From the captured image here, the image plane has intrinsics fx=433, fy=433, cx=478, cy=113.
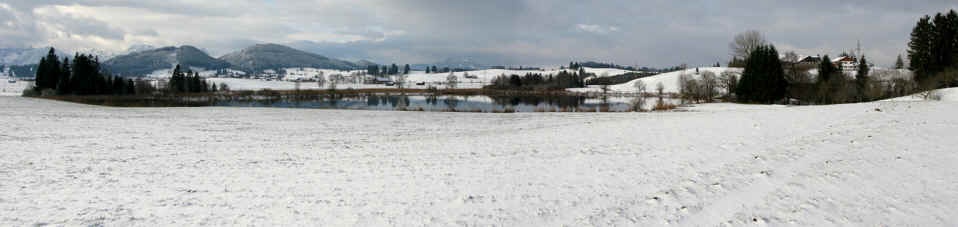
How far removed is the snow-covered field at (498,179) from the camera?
6.52 metres

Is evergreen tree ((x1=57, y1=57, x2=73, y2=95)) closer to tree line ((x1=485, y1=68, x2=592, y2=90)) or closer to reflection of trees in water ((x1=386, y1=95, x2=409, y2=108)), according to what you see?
reflection of trees in water ((x1=386, y1=95, x2=409, y2=108))

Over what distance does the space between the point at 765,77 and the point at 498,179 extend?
5017 cm

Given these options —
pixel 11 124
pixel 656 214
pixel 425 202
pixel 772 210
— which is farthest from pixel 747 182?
pixel 11 124

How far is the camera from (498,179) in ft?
29.5

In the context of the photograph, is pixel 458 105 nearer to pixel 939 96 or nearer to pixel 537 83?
pixel 939 96

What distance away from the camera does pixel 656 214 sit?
6.52m

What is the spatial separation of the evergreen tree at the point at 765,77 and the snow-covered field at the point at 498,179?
120 ft

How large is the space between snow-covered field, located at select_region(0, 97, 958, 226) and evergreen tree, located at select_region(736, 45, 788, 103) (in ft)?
120

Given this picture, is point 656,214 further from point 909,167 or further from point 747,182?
point 909,167

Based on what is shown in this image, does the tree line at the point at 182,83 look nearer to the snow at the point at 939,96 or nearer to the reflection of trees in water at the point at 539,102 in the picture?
the reflection of trees in water at the point at 539,102

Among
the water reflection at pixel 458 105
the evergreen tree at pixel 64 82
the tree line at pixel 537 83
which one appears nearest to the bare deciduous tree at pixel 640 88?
the tree line at pixel 537 83

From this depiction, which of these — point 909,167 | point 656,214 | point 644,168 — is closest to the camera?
point 656,214

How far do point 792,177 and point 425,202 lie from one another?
7183 mm

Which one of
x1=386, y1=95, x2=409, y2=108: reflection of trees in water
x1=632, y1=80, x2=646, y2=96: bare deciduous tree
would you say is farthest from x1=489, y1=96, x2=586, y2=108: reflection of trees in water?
x1=632, y1=80, x2=646, y2=96: bare deciduous tree
